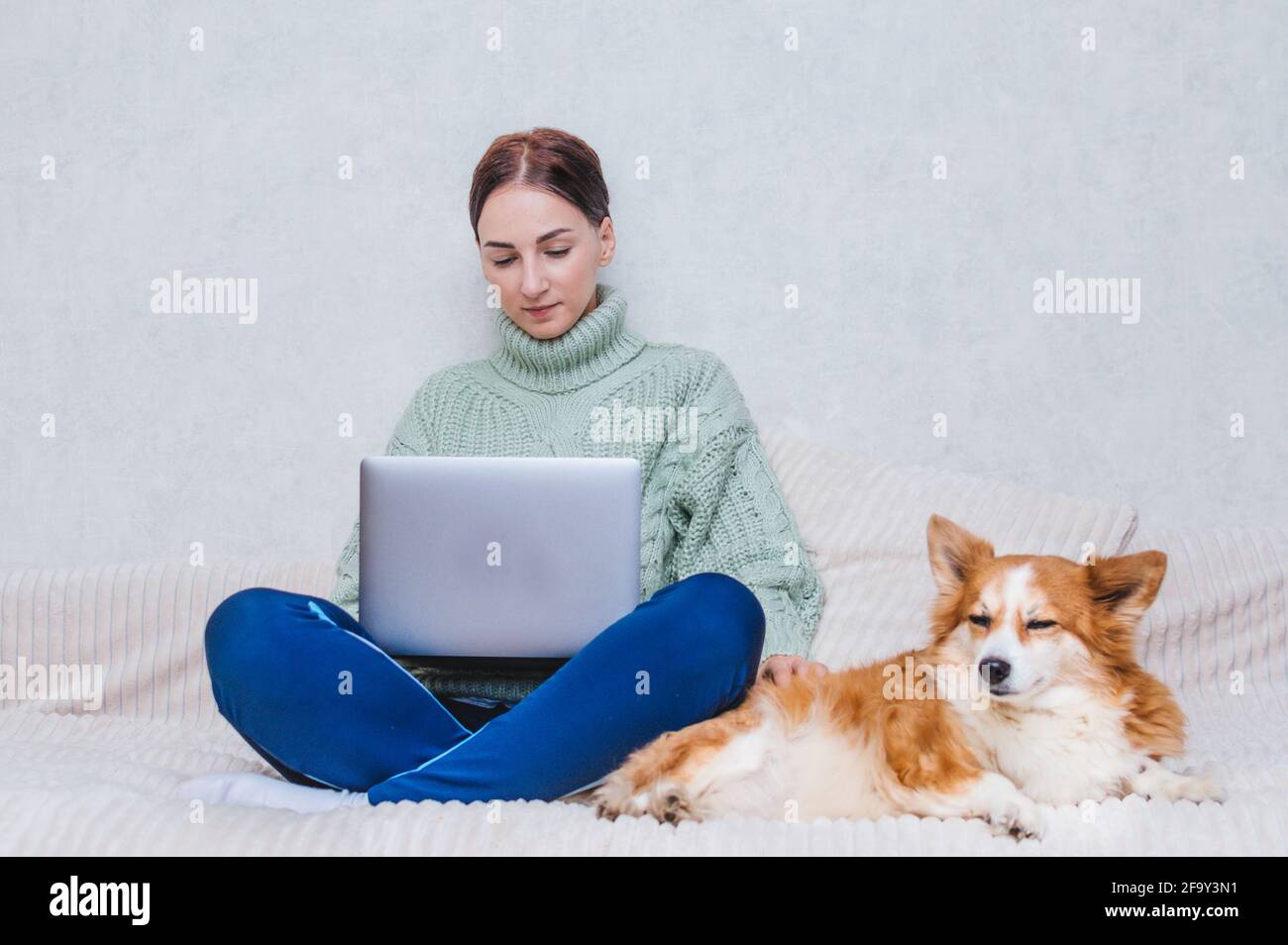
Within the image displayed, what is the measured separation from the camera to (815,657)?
5.76 feet

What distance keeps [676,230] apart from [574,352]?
20.2 inches

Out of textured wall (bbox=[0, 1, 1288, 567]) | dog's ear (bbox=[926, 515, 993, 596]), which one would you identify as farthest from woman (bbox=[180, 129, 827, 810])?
textured wall (bbox=[0, 1, 1288, 567])

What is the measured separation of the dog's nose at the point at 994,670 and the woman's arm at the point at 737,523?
1.62 ft

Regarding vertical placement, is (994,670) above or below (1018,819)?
above

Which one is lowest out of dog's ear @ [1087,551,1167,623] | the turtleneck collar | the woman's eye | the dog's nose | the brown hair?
the dog's nose

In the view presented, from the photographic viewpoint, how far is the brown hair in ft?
6.08

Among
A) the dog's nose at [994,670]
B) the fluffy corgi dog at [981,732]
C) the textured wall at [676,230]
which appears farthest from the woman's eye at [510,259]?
the dog's nose at [994,670]

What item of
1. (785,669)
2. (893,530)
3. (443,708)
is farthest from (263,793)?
(893,530)

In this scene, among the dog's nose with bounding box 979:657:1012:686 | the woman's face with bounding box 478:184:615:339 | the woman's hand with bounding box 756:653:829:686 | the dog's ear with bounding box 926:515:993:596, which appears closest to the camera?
the dog's nose with bounding box 979:657:1012:686

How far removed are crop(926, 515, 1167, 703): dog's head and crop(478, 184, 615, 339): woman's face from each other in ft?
2.87

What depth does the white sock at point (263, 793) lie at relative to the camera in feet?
4.12

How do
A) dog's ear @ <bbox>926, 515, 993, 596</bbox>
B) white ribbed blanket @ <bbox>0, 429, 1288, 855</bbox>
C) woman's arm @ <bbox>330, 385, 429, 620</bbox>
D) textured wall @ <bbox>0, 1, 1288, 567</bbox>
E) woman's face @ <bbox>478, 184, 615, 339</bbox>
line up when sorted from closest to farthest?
white ribbed blanket @ <bbox>0, 429, 1288, 855</bbox> → dog's ear @ <bbox>926, 515, 993, 596</bbox> → woman's arm @ <bbox>330, 385, 429, 620</bbox> → woman's face @ <bbox>478, 184, 615, 339</bbox> → textured wall @ <bbox>0, 1, 1288, 567</bbox>

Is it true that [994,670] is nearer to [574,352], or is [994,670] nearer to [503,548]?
[503,548]

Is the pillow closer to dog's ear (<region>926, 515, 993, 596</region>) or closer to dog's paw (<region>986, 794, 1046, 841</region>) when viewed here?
dog's ear (<region>926, 515, 993, 596</region>)
